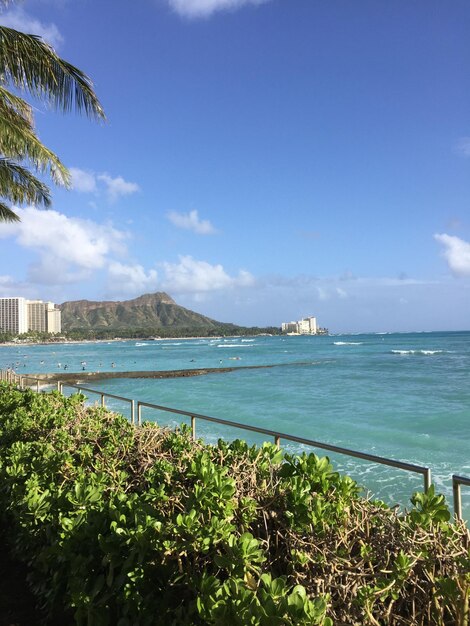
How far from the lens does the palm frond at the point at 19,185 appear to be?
12969 mm

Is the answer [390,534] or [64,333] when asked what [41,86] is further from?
[64,333]

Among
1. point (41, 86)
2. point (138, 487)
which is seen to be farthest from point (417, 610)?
point (41, 86)

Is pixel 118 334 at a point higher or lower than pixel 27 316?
lower

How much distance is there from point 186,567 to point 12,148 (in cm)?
982

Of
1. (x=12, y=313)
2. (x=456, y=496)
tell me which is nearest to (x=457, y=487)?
(x=456, y=496)

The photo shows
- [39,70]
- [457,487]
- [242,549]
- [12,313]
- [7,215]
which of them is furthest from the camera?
[12,313]

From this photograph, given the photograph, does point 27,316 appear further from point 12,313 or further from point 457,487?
point 457,487

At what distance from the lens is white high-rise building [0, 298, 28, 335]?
152 m

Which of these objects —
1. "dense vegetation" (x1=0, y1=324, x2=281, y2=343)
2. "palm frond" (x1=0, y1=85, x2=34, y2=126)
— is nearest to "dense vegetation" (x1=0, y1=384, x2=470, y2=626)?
"palm frond" (x1=0, y1=85, x2=34, y2=126)

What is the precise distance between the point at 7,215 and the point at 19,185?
8.85ft

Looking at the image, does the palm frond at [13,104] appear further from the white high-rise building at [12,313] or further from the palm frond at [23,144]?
the white high-rise building at [12,313]

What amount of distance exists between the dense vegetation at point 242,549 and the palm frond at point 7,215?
14367mm

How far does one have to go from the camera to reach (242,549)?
73.4 inches

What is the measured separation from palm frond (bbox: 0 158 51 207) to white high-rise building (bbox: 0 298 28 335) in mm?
150215
